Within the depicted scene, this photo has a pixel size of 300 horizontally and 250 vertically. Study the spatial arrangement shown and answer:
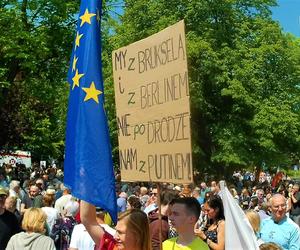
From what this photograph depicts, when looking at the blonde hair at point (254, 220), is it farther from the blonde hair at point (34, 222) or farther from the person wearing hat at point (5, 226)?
the person wearing hat at point (5, 226)

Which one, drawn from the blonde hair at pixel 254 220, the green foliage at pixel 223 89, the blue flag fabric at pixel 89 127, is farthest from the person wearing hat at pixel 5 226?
the green foliage at pixel 223 89

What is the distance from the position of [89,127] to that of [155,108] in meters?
0.50

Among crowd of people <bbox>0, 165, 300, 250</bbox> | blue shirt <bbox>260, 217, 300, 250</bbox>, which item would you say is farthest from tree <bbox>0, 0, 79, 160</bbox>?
blue shirt <bbox>260, 217, 300, 250</bbox>

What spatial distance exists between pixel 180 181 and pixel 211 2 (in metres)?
31.4

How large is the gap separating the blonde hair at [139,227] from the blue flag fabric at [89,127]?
643mm

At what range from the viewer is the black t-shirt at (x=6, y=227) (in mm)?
7500

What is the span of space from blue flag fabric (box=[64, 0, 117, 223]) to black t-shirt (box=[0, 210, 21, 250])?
302cm

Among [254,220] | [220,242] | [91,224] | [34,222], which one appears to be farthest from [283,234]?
[91,224]

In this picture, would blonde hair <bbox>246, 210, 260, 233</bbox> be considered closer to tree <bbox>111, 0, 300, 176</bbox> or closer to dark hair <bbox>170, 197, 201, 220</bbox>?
dark hair <bbox>170, 197, 201, 220</bbox>

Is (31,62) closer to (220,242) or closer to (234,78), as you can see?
(234,78)

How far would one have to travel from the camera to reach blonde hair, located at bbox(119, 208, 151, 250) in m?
3.87

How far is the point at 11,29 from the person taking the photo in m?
25.3

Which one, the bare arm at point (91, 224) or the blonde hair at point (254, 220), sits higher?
A: the bare arm at point (91, 224)

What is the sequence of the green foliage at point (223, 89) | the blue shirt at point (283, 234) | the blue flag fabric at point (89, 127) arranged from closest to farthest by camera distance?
the blue flag fabric at point (89, 127)
the blue shirt at point (283, 234)
the green foliage at point (223, 89)
